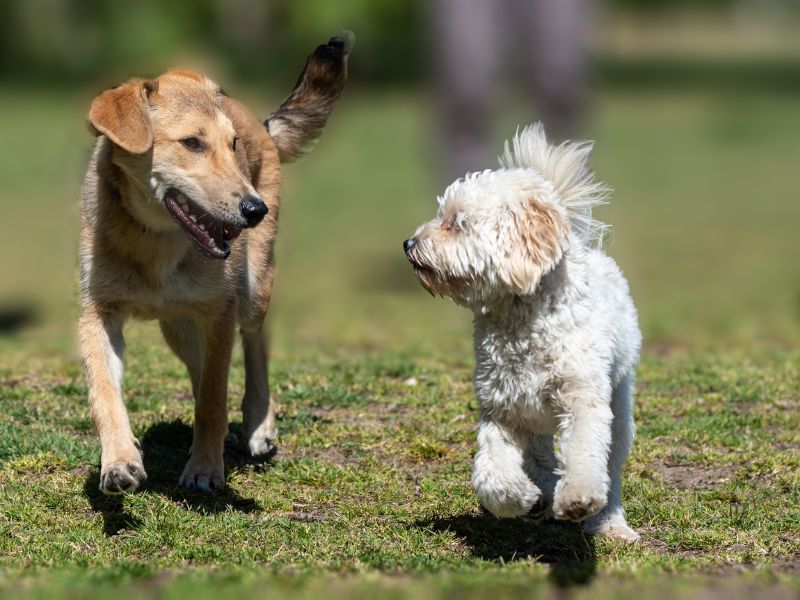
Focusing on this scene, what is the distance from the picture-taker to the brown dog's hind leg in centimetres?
664

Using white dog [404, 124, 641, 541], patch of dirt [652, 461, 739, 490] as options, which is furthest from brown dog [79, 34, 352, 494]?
patch of dirt [652, 461, 739, 490]

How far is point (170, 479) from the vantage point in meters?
6.19

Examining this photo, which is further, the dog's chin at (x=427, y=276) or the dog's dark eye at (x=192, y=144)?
the dog's dark eye at (x=192, y=144)

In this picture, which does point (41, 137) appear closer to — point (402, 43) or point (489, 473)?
point (402, 43)

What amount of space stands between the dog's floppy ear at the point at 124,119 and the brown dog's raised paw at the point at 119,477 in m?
1.41

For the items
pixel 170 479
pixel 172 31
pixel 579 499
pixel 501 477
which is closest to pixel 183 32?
pixel 172 31

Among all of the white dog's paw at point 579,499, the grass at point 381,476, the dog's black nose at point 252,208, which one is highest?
the dog's black nose at point 252,208

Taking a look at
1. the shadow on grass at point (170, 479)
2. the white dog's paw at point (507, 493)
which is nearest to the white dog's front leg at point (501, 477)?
the white dog's paw at point (507, 493)

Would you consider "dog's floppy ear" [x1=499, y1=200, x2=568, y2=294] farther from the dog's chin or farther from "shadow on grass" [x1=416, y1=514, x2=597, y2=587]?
"shadow on grass" [x1=416, y1=514, x2=597, y2=587]

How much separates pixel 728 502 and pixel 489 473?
150 cm

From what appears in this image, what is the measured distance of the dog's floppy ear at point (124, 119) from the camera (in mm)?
5637

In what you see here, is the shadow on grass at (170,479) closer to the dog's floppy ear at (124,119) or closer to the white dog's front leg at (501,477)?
the white dog's front leg at (501,477)

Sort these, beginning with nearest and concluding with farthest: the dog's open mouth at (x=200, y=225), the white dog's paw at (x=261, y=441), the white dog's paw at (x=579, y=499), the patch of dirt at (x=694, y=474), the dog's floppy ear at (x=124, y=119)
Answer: the white dog's paw at (x=579, y=499) < the dog's floppy ear at (x=124, y=119) < the dog's open mouth at (x=200, y=225) < the patch of dirt at (x=694, y=474) < the white dog's paw at (x=261, y=441)

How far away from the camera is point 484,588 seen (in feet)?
14.6
